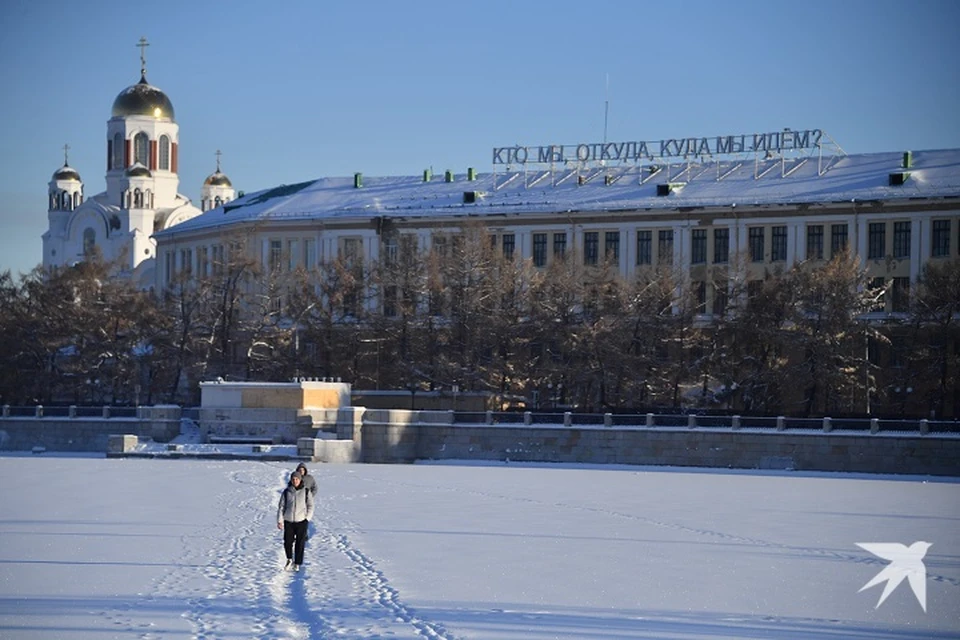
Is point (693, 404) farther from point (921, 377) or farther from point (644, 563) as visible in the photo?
point (644, 563)

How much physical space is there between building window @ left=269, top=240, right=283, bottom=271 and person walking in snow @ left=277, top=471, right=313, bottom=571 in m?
57.9

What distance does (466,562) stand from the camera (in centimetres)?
2598

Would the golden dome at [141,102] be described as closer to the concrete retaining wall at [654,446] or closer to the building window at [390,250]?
the building window at [390,250]

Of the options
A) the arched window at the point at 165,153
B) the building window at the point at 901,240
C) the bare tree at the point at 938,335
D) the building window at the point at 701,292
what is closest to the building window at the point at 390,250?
the building window at the point at 701,292

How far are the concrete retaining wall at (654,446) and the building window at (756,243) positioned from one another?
879 inches

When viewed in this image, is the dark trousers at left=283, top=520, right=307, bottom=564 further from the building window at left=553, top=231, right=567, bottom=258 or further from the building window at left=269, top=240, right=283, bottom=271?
the building window at left=269, top=240, right=283, bottom=271

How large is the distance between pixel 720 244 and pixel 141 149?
6481 cm

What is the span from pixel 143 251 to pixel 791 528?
102278 mm

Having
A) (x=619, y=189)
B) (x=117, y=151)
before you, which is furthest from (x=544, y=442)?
(x=117, y=151)

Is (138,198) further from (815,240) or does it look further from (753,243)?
(815,240)

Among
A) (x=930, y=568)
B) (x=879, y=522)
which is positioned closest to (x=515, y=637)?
(x=930, y=568)

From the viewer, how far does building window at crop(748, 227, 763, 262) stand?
77812 millimetres

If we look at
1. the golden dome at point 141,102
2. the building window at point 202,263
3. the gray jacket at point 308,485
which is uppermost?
the golden dome at point 141,102

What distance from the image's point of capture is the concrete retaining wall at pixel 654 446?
53.6m
